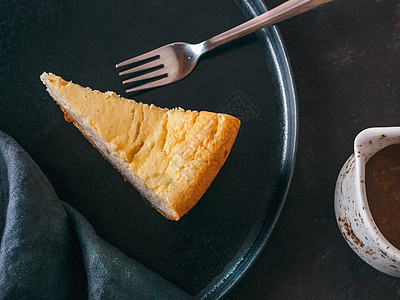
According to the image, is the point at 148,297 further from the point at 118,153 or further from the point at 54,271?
the point at 118,153

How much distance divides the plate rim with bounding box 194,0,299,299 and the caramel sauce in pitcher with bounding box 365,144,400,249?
1.06ft

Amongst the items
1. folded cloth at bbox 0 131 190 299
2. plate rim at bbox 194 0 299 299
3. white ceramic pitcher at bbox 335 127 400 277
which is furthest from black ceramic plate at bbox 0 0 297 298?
white ceramic pitcher at bbox 335 127 400 277

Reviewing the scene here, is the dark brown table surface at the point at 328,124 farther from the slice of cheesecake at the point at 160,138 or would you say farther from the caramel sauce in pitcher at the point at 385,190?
the slice of cheesecake at the point at 160,138

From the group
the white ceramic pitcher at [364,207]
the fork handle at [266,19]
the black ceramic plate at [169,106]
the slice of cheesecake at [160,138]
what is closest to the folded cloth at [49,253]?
the black ceramic plate at [169,106]

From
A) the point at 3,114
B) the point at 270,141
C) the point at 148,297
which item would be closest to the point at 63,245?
the point at 148,297

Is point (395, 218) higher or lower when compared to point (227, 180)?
lower

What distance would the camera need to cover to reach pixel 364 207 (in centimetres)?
134

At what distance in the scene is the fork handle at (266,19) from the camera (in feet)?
5.33

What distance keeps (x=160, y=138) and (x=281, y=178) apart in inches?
23.2

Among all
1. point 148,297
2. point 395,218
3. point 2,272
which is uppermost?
point 2,272

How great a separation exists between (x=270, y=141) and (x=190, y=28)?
2.10 feet

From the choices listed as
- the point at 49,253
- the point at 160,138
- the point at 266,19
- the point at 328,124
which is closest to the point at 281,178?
the point at 328,124

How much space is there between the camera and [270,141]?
1757mm

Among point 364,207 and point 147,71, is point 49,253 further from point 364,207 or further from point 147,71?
point 364,207
